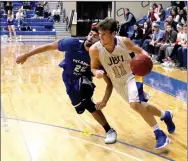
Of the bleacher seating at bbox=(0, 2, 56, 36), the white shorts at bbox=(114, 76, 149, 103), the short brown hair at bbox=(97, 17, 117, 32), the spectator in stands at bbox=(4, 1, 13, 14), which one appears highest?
the short brown hair at bbox=(97, 17, 117, 32)

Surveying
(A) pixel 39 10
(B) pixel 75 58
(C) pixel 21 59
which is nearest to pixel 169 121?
(B) pixel 75 58

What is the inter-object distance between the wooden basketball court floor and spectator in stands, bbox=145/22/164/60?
3.99 meters

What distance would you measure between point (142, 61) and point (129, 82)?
1.22 feet

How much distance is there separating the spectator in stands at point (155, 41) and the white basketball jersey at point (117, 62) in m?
7.13

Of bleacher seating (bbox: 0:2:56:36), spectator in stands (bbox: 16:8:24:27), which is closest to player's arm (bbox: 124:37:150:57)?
spectator in stands (bbox: 16:8:24:27)

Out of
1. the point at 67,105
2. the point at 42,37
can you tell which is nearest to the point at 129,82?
the point at 67,105

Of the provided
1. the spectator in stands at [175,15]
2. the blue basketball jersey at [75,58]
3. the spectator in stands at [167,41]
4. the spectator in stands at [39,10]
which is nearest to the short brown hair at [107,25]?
the blue basketball jersey at [75,58]

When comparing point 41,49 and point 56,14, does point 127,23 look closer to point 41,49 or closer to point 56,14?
point 56,14

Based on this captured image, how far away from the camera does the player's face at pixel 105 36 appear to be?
3750 millimetres

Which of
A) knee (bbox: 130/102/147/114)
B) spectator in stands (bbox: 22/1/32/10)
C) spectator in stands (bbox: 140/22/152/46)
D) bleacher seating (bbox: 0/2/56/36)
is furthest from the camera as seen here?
spectator in stands (bbox: 22/1/32/10)

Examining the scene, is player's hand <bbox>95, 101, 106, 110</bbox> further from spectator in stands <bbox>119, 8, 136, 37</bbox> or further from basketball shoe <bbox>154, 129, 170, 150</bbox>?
spectator in stands <bbox>119, 8, 136, 37</bbox>

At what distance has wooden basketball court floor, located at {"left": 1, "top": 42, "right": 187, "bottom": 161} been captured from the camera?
387cm

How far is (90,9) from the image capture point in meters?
22.4

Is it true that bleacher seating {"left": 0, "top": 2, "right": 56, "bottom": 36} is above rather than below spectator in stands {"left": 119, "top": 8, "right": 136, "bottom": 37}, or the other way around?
below
